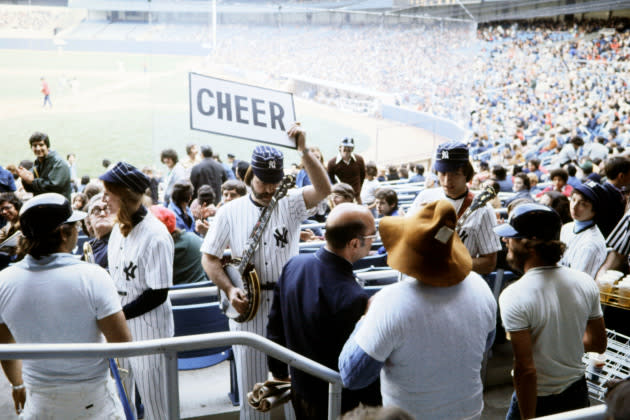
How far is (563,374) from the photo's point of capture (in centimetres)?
236

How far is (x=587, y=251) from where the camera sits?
3.51m

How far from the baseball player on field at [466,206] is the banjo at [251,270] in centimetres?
90

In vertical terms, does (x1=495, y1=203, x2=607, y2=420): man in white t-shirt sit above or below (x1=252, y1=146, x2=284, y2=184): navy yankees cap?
below

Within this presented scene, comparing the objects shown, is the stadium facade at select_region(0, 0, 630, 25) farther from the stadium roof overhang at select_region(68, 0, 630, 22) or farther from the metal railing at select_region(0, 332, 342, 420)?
the metal railing at select_region(0, 332, 342, 420)

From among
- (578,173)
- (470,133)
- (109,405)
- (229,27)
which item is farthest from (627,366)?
(470,133)

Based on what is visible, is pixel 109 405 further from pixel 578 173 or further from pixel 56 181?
pixel 578 173

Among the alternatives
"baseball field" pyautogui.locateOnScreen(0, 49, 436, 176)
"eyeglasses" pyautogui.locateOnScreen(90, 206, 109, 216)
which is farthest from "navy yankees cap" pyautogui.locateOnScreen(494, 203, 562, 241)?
"baseball field" pyautogui.locateOnScreen(0, 49, 436, 176)

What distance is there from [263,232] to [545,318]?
154cm

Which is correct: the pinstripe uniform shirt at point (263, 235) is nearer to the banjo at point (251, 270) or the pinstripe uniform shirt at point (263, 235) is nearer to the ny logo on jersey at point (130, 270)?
the banjo at point (251, 270)

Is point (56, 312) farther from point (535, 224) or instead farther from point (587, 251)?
point (587, 251)

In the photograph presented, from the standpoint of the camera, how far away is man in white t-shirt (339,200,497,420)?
1.94 meters

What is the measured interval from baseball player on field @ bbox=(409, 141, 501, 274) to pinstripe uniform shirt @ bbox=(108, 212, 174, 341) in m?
1.54

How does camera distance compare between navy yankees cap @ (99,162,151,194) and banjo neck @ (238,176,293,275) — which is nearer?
navy yankees cap @ (99,162,151,194)

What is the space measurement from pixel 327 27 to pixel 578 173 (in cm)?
1093
